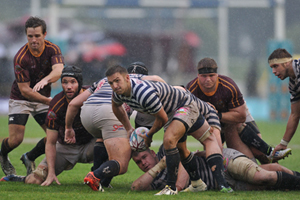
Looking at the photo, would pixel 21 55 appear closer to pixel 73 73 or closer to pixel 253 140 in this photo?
pixel 73 73

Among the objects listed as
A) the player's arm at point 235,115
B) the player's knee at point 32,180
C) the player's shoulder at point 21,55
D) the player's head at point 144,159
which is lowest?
the player's knee at point 32,180

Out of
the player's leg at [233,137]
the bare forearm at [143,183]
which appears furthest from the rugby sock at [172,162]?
the player's leg at [233,137]

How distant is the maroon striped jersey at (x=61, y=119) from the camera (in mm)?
5684

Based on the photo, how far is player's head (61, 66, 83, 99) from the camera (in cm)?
563

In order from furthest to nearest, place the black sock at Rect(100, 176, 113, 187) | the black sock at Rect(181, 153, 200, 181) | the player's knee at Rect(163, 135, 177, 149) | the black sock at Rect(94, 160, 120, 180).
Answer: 1. the black sock at Rect(100, 176, 113, 187)
2. the black sock at Rect(181, 153, 200, 181)
3. the black sock at Rect(94, 160, 120, 180)
4. the player's knee at Rect(163, 135, 177, 149)

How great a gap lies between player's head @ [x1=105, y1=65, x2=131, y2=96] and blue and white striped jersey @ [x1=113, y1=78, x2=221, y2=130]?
0.07m

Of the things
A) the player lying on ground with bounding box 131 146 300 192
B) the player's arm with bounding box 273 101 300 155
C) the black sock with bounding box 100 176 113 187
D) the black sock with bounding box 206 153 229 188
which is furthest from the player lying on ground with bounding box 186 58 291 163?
the black sock with bounding box 100 176 113 187

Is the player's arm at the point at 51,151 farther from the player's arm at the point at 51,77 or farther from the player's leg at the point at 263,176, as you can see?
the player's leg at the point at 263,176

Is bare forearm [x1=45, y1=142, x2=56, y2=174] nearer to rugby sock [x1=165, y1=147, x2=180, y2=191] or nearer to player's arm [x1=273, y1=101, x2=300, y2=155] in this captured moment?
rugby sock [x1=165, y1=147, x2=180, y2=191]

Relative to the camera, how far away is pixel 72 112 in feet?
17.9

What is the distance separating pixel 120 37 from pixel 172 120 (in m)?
23.4

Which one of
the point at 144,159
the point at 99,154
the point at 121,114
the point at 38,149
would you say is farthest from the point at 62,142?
the point at 121,114

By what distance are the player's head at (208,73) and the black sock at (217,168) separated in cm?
119

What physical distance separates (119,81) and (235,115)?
81.7 inches
